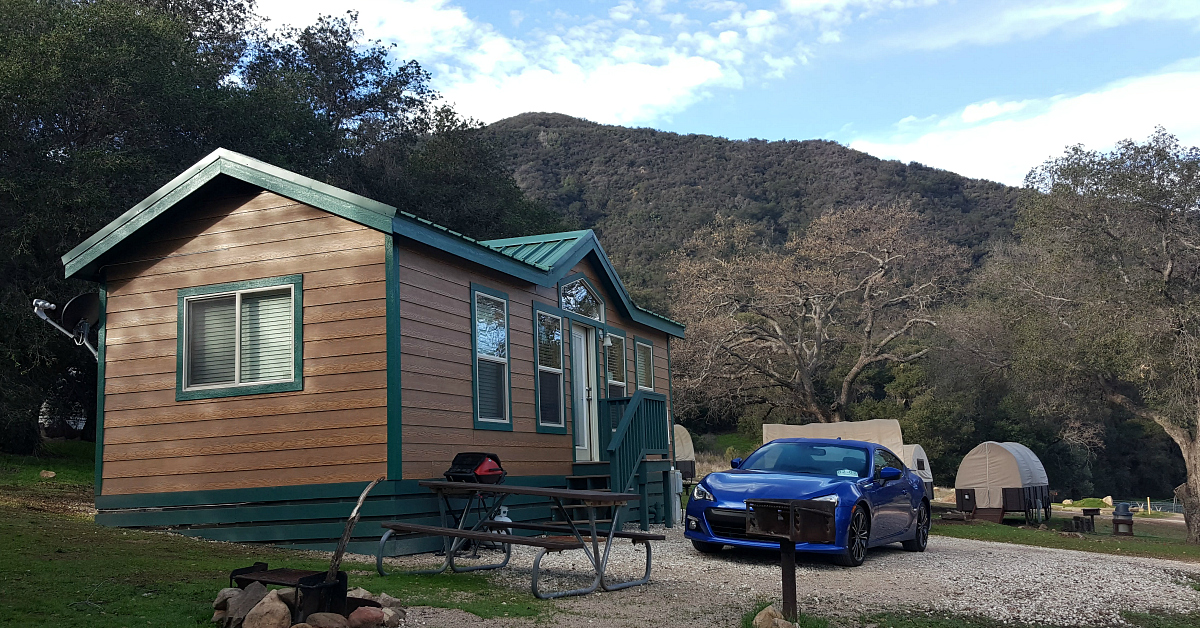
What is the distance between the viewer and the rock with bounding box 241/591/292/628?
216 inches

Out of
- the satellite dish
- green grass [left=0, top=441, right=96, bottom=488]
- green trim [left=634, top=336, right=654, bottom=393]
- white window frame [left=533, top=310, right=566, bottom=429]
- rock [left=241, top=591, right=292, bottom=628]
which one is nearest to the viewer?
rock [left=241, top=591, right=292, bottom=628]

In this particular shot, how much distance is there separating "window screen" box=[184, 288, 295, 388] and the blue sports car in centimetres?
472

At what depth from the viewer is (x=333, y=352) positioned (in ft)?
32.9

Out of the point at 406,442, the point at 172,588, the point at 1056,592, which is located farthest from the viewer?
the point at 406,442

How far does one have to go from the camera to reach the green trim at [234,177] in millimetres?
9875

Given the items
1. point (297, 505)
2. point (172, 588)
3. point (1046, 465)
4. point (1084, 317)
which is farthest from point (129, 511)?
point (1046, 465)

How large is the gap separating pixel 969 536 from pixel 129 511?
14356mm

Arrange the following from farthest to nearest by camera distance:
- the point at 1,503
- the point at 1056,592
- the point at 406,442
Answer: the point at 1,503 < the point at 406,442 < the point at 1056,592

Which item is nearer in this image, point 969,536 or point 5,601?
point 5,601

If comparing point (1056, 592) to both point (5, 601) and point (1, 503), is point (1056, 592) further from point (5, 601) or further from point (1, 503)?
point (1, 503)

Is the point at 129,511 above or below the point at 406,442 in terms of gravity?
below

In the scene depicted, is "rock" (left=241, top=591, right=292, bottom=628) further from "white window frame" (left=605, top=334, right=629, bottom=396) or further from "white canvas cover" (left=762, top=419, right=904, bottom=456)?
"white canvas cover" (left=762, top=419, right=904, bottom=456)

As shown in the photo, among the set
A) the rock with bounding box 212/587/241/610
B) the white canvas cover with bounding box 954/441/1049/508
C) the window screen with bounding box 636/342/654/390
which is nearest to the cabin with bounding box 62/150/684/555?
the rock with bounding box 212/587/241/610

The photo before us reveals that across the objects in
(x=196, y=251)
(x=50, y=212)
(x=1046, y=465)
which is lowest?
(x=1046, y=465)
